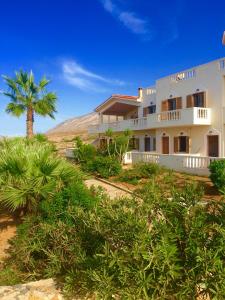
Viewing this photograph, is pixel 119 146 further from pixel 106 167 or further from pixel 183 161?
pixel 183 161

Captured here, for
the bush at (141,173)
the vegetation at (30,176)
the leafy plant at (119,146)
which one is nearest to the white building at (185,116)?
the leafy plant at (119,146)

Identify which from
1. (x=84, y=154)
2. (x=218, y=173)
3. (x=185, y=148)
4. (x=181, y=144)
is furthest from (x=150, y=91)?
(x=218, y=173)

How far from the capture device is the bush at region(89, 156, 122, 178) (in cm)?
1966

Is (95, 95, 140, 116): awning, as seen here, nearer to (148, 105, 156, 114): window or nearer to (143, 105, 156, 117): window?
(143, 105, 156, 117): window

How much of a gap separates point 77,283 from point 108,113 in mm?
30259

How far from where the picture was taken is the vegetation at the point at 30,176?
28.3 ft

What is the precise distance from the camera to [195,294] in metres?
3.76

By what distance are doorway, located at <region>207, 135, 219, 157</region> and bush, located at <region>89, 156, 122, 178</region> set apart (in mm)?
6818

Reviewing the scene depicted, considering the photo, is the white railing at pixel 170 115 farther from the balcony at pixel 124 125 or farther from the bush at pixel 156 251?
the bush at pixel 156 251

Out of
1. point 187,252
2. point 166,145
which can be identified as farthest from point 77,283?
point 166,145

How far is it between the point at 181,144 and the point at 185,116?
9.88ft

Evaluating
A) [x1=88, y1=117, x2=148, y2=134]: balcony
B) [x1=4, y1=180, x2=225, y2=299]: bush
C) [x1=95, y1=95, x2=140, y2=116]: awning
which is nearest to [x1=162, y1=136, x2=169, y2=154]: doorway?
[x1=88, y1=117, x2=148, y2=134]: balcony

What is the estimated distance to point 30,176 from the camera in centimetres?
893

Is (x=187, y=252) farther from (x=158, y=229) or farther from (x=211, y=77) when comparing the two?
(x=211, y=77)
